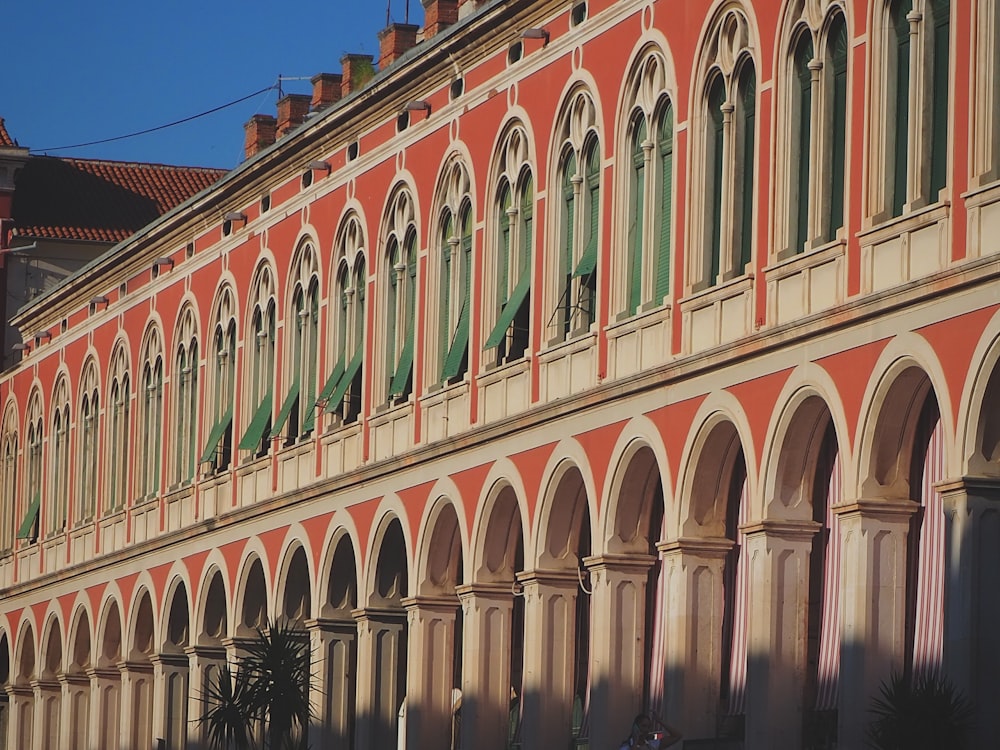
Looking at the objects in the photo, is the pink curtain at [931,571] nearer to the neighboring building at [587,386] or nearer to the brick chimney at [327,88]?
the neighboring building at [587,386]

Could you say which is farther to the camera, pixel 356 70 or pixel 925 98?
pixel 356 70

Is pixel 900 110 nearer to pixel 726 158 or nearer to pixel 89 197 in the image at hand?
pixel 726 158

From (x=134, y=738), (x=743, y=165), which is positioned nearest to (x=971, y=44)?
(x=743, y=165)

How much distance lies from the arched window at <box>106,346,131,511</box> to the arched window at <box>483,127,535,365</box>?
19497 millimetres

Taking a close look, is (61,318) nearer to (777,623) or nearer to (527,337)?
(527,337)

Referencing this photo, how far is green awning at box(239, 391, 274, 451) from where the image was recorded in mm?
48900

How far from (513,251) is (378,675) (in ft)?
27.0

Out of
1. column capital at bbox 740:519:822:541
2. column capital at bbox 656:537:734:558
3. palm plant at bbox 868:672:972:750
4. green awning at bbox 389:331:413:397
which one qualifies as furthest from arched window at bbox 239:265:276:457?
palm plant at bbox 868:672:972:750

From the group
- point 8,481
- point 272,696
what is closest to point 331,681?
point 272,696

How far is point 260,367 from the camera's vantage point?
50.3 meters

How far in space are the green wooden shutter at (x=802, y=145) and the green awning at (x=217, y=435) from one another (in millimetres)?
21711

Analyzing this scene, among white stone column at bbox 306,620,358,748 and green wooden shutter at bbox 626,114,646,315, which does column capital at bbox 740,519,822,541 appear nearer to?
green wooden shutter at bbox 626,114,646,315

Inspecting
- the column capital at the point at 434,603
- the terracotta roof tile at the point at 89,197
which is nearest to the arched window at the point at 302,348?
the column capital at the point at 434,603

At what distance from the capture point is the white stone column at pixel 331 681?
4541 centimetres
